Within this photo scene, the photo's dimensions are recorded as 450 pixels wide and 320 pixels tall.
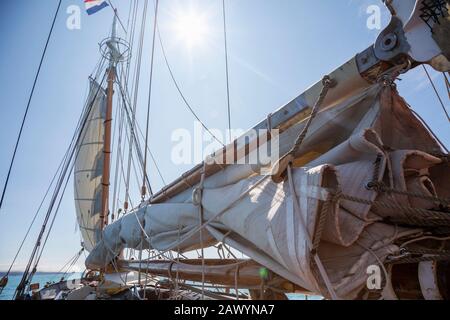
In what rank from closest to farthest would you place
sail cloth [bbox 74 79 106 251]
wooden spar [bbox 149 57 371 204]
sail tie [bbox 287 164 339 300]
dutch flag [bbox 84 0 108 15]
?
sail tie [bbox 287 164 339 300], wooden spar [bbox 149 57 371 204], dutch flag [bbox 84 0 108 15], sail cloth [bbox 74 79 106 251]

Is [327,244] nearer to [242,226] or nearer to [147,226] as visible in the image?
[242,226]

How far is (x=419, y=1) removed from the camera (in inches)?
59.8

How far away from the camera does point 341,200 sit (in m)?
1.31

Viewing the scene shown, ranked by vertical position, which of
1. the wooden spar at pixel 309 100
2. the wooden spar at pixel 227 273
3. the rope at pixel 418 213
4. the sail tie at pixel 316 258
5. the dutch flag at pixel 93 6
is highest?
the dutch flag at pixel 93 6

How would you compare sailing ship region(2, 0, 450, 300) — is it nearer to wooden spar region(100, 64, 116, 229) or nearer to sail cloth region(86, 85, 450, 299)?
sail cloth region(86, 85, 450, 299)

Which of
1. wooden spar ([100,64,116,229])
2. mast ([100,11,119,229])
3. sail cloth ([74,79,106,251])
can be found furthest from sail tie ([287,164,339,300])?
sail cloth ([74,79,106,251])

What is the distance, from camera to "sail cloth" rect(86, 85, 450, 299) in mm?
1229

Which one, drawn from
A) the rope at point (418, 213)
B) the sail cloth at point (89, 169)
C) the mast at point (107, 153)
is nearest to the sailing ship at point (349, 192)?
the rope at point (418, 213)

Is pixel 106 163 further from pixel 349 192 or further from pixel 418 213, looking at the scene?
pixel 418 213

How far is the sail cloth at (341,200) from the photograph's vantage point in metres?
1.23

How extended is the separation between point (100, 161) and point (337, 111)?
42.0 ft

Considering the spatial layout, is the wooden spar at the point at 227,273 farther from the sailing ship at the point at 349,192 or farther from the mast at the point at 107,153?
the mast at the point at 107,153

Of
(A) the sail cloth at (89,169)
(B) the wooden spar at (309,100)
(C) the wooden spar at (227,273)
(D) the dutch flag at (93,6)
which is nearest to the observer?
(B) the wooden spar at (309,100)
